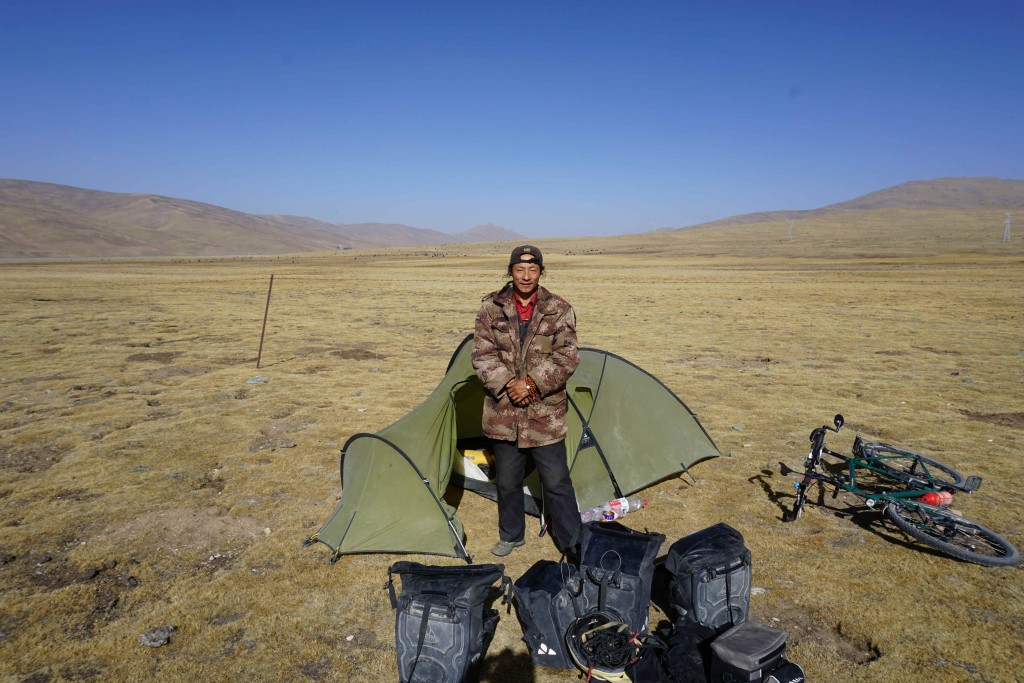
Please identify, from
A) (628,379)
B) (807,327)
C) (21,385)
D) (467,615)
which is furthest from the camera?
(807,327)

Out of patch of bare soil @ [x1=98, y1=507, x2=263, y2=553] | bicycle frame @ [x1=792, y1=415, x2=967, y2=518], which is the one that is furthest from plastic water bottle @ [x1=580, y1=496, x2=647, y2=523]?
patch of bare soil @ [x1=98, y1=507, x2=263, y2=553]

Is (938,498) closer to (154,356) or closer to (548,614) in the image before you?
(548,614)

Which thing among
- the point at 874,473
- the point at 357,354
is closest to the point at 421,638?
the point at 874,473

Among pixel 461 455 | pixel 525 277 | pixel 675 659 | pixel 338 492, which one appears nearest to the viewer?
pixel 675 659

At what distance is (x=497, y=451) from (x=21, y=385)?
11869 millimetres

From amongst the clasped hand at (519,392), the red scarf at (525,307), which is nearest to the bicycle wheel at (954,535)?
the clasped hand at (519,392)

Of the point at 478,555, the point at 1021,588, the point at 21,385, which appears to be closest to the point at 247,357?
the point at 21,385

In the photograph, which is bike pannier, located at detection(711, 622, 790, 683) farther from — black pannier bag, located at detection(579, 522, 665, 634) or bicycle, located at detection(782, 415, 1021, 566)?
bicycle, located at detection(782, 415, 1021, 566)

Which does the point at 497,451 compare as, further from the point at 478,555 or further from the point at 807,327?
the point at 807,327

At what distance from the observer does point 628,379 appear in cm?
715

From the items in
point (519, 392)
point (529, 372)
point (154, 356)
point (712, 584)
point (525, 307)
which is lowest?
point (154, 356)

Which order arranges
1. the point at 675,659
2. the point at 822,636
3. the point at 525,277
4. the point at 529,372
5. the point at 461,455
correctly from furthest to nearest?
the point at 461,455 < the point at 529,372 < the point at 525,277 < the point at 822,636 < the point at 675,659

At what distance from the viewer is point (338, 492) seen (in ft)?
22.7

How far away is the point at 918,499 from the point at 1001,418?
5080 mm
